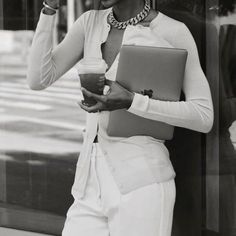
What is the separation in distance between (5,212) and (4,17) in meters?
1.19

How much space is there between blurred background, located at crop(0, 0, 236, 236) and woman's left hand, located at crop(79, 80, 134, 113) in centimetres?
93

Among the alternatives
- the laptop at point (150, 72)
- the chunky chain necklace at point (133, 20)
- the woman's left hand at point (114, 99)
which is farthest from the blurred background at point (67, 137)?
the woman's left hand at point (114, 99)

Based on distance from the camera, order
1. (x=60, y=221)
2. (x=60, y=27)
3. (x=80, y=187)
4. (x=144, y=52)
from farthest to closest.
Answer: (x=60, y=221)
(x=60, y=27)
(x=80, y=187)
(x=144, y=52)

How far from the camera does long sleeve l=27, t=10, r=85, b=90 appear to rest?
2.84m

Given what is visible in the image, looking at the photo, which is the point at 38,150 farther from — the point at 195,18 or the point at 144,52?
the point at 144,52

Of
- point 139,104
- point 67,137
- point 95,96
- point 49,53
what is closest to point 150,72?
point 139,104

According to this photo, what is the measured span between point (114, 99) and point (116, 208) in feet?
1.31

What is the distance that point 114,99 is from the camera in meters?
2.62

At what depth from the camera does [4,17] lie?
15.0ft

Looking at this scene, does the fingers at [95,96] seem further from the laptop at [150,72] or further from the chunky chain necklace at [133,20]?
the chunky chain necklace at [133,20]

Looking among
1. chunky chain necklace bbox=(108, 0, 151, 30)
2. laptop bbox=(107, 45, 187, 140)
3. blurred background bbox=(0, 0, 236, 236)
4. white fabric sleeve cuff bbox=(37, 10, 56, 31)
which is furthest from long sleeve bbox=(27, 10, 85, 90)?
blurred background bbox=(0, 0, 236, 236)

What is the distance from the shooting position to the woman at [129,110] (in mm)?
2727

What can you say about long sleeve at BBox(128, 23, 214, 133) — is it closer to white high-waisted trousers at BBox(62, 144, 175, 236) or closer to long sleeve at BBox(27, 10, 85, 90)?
white high-waisted trousers at BBox(62, 144, 175, 236)

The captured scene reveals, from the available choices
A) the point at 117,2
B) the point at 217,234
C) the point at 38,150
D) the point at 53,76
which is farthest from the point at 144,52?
the point at 38,150
